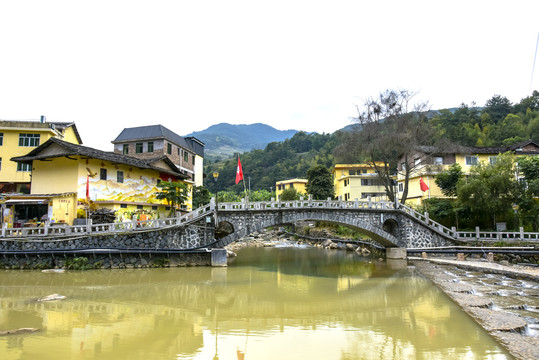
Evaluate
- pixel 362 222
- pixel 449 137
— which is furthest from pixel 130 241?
pixel 449 137

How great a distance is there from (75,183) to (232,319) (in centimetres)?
1719

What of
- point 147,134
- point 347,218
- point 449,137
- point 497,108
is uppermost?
point 497,108

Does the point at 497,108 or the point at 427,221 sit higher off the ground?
the point at 497,108

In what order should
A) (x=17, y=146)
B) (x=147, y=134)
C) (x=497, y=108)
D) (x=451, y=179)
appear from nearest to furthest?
1. (x=17, y=146)
2. (x=451, y=179)
3. (x=147, y=134)
4. (x=497, y=108)

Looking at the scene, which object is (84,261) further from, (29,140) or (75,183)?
(29,140)

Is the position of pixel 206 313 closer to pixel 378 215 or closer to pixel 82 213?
pixel 82 213

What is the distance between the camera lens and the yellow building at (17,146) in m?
28.8

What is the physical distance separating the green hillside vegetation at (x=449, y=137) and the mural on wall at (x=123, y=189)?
5.21 m

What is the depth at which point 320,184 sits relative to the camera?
47.8m

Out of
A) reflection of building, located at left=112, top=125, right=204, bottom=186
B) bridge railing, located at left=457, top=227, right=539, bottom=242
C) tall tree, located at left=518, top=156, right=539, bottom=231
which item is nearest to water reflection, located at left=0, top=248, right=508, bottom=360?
bridge railing, located at left=457, top=227, right=539, bottom=242

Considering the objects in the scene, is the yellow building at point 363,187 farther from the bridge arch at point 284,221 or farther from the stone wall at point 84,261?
the stone wall at point 84,261

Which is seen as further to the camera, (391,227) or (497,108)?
(497,108)

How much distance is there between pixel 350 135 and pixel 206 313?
2336cm

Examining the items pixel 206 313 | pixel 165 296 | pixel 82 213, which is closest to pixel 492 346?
pixel 206 313
